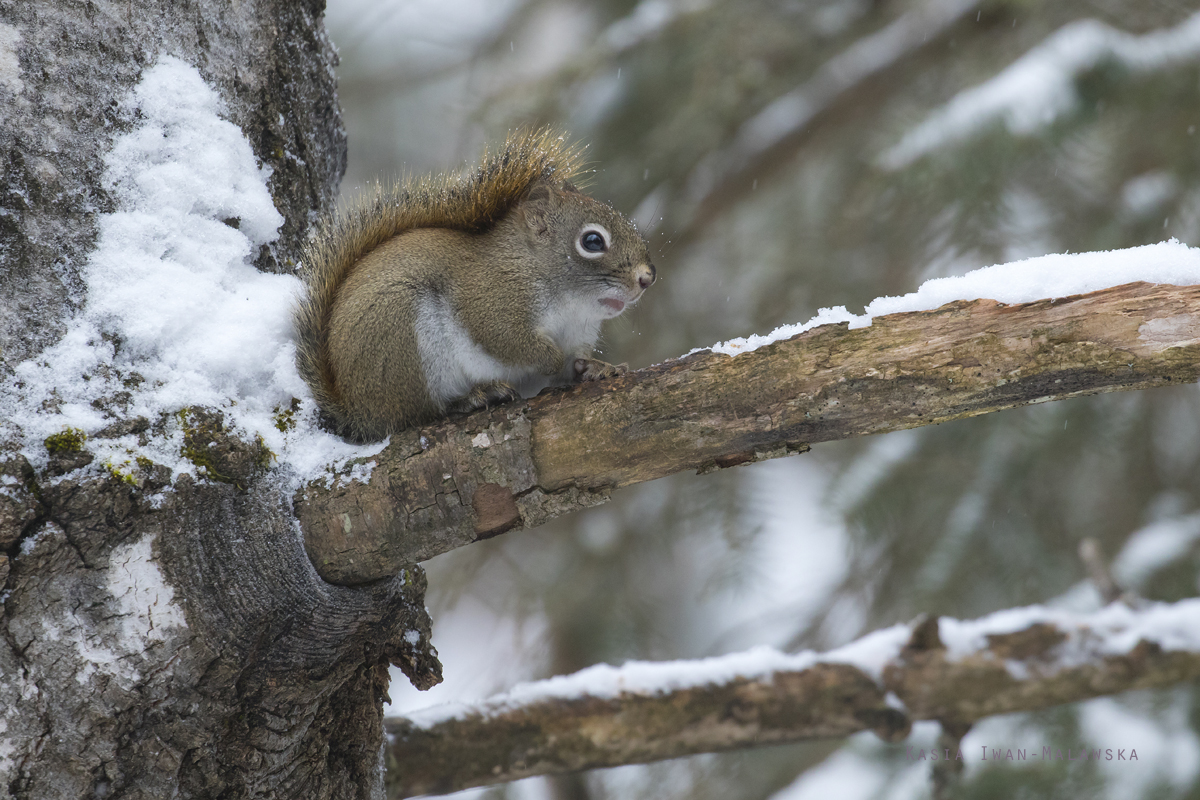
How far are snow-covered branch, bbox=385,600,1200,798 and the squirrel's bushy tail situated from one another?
61 centimetres

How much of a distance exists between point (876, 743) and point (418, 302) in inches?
70.6

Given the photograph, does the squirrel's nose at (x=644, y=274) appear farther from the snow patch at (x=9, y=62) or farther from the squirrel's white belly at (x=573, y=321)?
the snow patch at (x=9, y=62)

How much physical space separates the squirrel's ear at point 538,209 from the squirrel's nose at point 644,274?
168 mm

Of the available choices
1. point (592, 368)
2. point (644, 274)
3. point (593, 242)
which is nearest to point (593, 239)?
point (593, 242)

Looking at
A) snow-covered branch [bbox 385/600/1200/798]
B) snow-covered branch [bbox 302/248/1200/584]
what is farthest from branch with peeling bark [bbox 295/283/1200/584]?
snow-covered branch [bbox 385/600/1200/798]

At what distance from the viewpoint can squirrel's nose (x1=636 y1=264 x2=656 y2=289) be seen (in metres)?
1.52

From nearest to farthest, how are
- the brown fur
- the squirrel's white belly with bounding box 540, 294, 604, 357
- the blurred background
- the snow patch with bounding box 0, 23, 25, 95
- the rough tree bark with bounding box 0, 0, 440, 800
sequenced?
the rough tree bark with bounding box 0, 0, 440, 800 → the snow patch with bounding box 0, 23, 25, 95 → the brown fur → the squirrel's white belly with bounding box 540, 294, 604, 357 → the blurred background

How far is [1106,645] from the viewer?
1.75 m

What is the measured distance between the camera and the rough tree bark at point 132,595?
3.11 feet

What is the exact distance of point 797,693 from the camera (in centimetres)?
165

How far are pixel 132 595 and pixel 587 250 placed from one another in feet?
2.84

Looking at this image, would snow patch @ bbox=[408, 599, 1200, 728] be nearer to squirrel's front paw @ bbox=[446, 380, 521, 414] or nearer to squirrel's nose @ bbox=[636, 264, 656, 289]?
squirrel's front paw @ bbox=[446, 380, 521, 414]

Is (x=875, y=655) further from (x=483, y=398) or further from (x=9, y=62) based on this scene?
(x=9, y=62)

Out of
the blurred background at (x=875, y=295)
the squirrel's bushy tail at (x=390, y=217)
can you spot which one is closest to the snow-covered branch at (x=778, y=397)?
the squirrel's bushy tail at (x=390, y=217)
